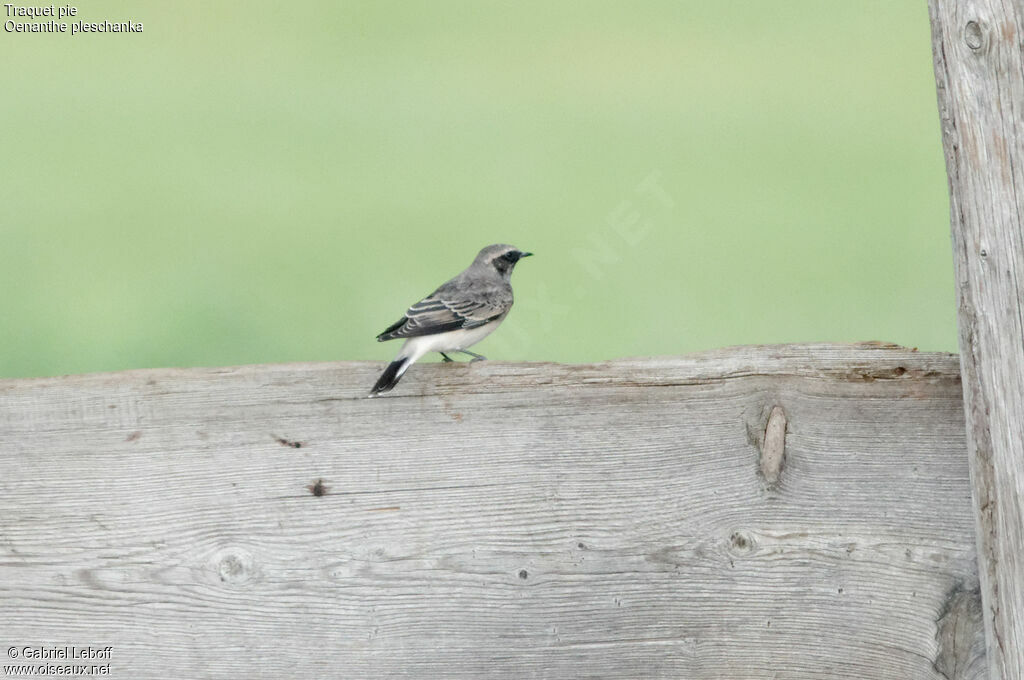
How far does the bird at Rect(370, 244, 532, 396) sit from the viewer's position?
8.30 feet

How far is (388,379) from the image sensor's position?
2043 millimetres

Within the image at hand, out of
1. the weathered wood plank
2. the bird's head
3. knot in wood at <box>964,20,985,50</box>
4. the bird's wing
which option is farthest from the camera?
the bird's head

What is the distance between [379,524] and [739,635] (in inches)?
31.9

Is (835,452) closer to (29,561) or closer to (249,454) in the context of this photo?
(249,454)

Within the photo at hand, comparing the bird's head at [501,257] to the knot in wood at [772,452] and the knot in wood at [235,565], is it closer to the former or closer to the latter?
the knot in wood at [772,452]

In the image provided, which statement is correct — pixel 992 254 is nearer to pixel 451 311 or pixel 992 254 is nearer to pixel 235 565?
pixel 451 311

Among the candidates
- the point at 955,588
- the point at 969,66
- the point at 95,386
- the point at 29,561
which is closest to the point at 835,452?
the point at 955,588

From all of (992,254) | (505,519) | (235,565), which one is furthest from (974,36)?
(235,565)

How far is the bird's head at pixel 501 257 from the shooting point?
3.15 meters

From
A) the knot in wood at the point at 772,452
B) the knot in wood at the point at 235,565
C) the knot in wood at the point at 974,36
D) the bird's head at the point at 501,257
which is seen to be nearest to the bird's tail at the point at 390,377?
the knot in wood at the point at 235,565

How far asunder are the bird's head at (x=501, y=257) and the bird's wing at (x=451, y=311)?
0.17 m

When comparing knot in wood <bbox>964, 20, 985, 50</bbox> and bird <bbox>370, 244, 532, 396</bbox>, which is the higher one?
knot in wood <bbox>964, 20, 985, 50</bbox>

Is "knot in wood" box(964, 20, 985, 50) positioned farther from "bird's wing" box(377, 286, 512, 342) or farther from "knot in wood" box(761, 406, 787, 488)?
"bird's wing" box(377, 286, 512, 342)

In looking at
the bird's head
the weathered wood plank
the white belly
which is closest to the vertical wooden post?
the weathered wood plank
